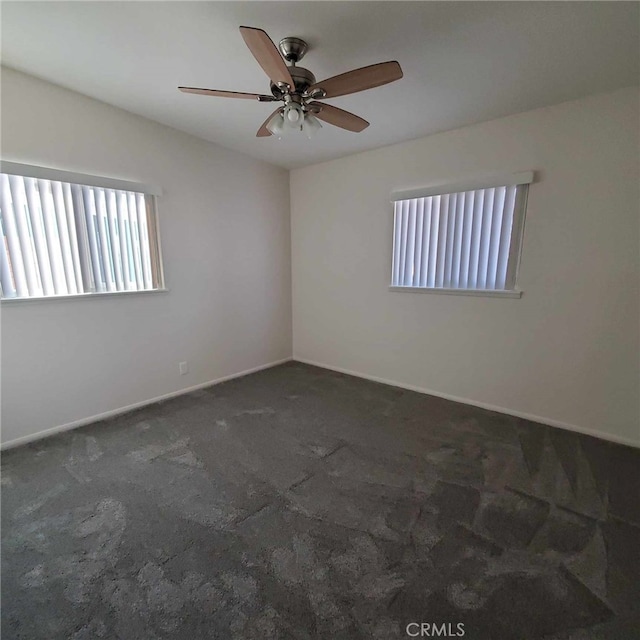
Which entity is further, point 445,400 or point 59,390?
point 445,400

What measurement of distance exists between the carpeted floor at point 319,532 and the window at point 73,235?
1240 millimetres

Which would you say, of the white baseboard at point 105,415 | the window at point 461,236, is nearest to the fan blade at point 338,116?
the window at point 461,236

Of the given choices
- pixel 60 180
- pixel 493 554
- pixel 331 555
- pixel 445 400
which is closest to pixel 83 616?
pixel 331 555

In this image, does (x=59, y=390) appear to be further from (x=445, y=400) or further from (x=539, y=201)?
(x=539, y=201)

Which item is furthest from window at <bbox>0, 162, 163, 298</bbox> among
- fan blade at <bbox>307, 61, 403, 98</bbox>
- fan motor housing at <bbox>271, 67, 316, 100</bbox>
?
fan blade at <bbox>307, 61, 403, 98</bbox>

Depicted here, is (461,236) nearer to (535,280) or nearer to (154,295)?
(535,280)

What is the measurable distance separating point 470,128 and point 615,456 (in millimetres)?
2893

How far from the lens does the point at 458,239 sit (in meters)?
2.99

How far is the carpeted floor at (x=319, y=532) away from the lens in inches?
47.8

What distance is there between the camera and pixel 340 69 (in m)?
2.02

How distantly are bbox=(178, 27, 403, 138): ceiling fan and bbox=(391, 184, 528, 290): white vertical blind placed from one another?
137 cm

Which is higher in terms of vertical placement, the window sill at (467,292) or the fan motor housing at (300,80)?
the fan motor housing at (300,80)

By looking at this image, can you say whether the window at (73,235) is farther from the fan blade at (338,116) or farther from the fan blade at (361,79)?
the fan blade at (361,79)

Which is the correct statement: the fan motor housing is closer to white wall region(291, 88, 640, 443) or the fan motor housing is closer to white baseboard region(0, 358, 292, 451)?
white wall region(291, 88, 640, 443)
